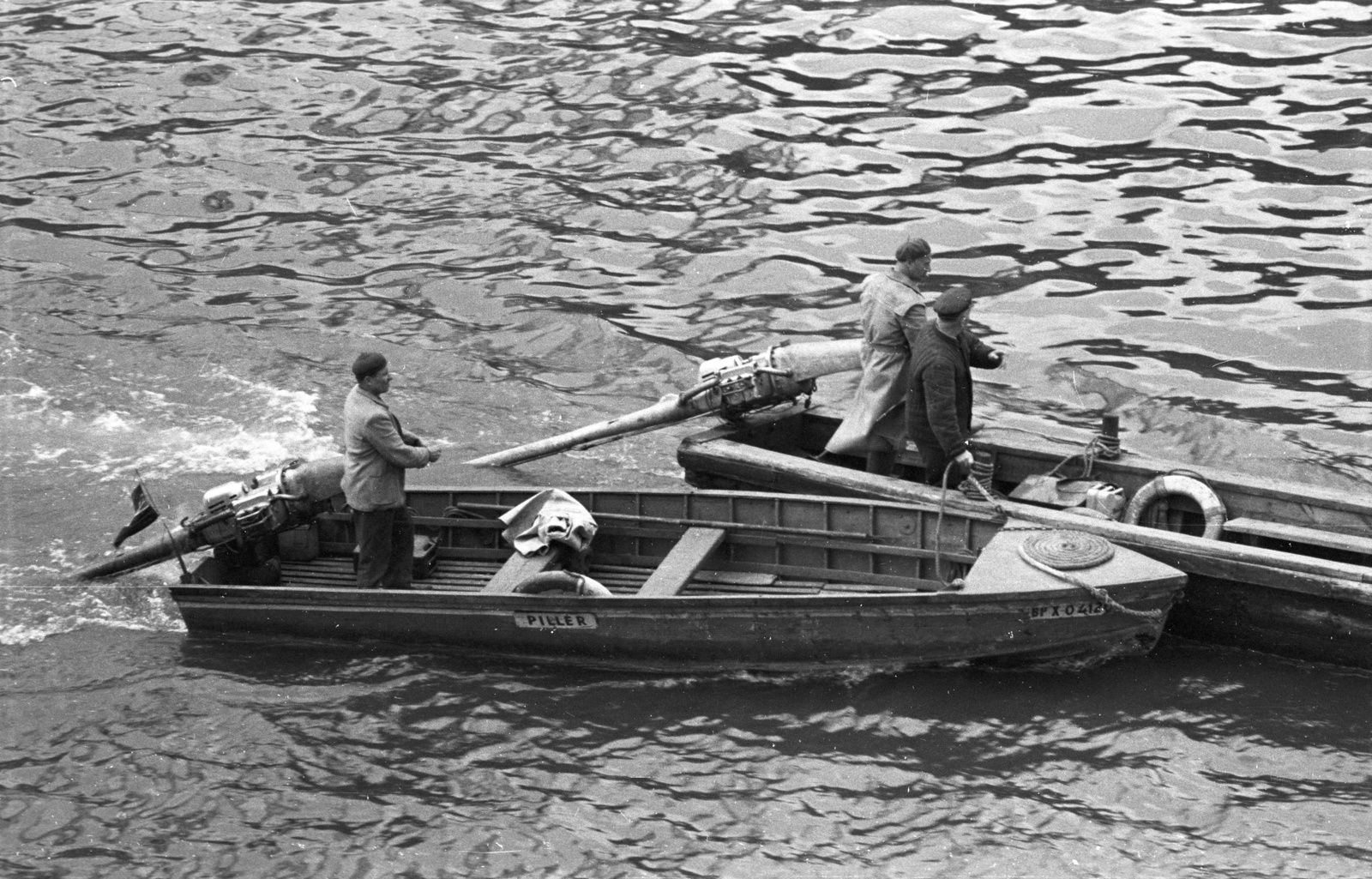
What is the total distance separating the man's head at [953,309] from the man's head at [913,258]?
506 mm

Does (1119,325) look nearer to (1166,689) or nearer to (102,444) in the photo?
(1166,689)

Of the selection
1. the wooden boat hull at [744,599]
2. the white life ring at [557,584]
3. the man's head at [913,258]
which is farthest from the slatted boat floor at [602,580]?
the man's head at [913,258]

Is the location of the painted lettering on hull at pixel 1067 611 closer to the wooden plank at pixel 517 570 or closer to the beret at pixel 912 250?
the beret at pixel 912 250

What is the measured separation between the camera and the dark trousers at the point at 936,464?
40.4 feet

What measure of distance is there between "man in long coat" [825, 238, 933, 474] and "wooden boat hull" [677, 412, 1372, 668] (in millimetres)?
322

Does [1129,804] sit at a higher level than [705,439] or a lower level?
lower

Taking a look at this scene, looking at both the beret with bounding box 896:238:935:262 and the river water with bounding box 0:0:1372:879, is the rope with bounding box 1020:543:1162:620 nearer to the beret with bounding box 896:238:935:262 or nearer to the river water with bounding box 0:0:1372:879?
the river water with bounding box 0:0:1372:879

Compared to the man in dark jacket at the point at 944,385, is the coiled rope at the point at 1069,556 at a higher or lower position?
lower

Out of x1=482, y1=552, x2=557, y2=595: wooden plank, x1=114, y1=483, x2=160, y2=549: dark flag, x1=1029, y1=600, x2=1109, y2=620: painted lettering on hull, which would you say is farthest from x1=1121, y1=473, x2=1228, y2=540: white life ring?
x1=114, y1=483, x2=160, y2=549: dark flag

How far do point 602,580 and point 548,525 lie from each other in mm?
762

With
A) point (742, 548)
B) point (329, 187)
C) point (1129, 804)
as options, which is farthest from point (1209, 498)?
point (329, 187)

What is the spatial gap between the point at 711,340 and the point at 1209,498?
734 centimetres

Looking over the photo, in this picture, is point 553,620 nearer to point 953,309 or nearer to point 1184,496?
point 953,309

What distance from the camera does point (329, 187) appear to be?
72.8ft
